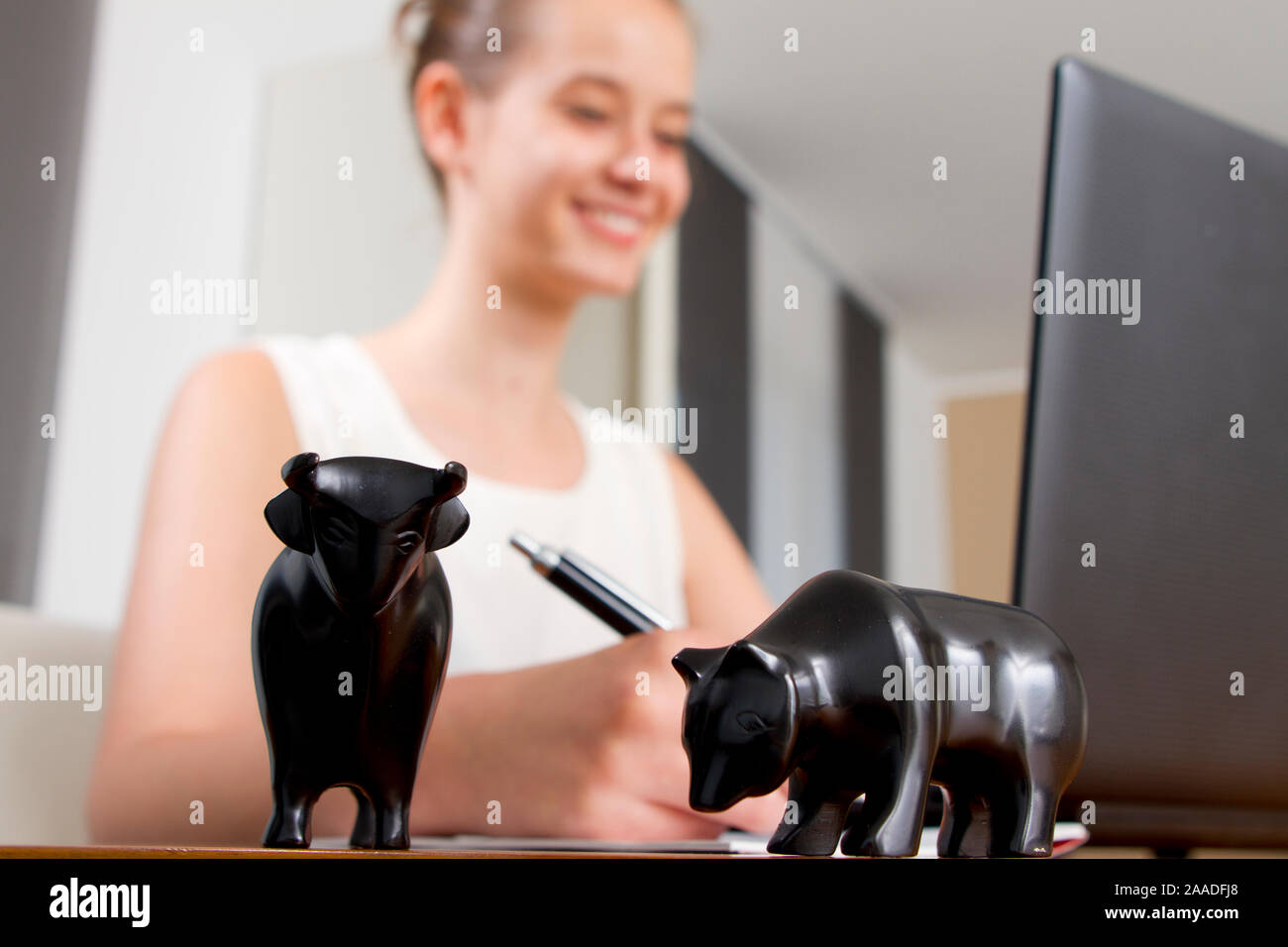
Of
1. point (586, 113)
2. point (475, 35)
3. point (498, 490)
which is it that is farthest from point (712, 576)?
point (475, 35)

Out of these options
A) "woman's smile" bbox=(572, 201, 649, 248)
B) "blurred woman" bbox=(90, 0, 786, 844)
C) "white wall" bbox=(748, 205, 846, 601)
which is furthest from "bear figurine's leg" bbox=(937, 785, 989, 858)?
"white wall" bbox=(748, 205, 846, 601)

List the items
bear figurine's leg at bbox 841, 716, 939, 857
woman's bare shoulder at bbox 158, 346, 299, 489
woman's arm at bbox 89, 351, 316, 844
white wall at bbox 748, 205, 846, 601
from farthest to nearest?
1. white wall at bbox 748, 205, 846, 601
2. woman's bare shoulder at bbox 158, 346, 299, 489
3. woman's arm at bbox 89, 351, 316, 844
4. bear figurine's leg at bbox 841, 716, 939, 857

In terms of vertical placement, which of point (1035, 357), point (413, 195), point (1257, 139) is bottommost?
point (1035, 357)

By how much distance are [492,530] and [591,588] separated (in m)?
0.50

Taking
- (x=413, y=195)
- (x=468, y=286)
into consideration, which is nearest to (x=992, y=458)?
(x=413, y=195)

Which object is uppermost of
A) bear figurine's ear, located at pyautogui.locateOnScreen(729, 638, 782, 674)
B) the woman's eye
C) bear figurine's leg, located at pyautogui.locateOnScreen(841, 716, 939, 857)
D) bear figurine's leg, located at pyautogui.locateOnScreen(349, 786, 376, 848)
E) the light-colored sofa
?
the woman's eye

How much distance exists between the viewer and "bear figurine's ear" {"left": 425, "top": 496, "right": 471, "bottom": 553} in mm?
271

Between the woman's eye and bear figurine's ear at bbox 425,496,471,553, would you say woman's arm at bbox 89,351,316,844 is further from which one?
the woman's eye

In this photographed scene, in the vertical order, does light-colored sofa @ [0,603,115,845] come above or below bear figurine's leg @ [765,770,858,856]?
below

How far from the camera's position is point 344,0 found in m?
2.01

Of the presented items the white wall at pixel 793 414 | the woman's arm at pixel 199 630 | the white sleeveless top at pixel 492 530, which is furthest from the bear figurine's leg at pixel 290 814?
the white wall at pixel 793 414

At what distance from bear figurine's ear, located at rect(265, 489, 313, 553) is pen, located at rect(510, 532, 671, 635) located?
0.33 ft

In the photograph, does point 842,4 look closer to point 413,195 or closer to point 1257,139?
point 413,195
